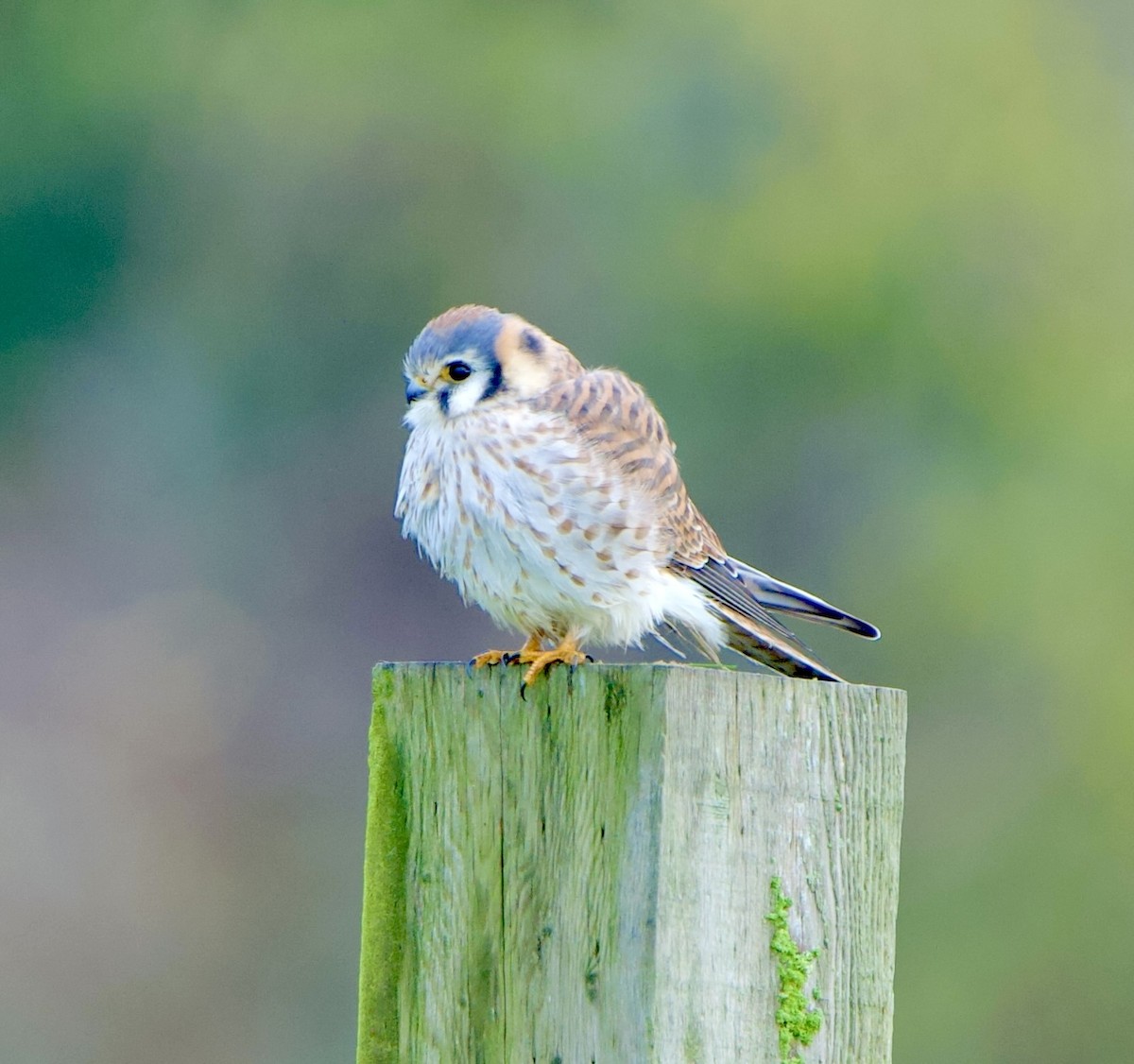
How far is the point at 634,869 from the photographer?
209cm

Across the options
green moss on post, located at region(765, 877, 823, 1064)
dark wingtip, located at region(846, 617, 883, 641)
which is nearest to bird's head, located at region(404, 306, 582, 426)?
dark wingtip, located at region(846, 617, 883, 641)

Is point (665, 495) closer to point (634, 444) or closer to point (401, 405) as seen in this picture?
point (634, 444)

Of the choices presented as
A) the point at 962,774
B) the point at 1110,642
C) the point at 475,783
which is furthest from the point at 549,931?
the point at 1110,642

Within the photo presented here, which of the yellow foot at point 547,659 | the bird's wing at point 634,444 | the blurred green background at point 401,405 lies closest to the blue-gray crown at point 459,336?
the bird's wing at point 634,444

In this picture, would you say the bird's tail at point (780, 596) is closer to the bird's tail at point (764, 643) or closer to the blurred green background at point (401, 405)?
the bird's tail at point (764, 643)

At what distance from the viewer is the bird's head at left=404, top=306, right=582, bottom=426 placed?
3.47 meters

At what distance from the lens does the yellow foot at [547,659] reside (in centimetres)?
226

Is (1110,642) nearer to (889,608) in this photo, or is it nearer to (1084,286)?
(889,608)

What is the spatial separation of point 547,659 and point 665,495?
105 centimetres

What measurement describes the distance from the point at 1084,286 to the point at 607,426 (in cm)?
955

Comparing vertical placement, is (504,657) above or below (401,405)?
below

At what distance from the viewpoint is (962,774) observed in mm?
10719

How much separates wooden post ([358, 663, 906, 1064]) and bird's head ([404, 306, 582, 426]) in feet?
3.82

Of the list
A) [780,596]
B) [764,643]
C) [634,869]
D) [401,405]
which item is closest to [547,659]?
[634,869]
